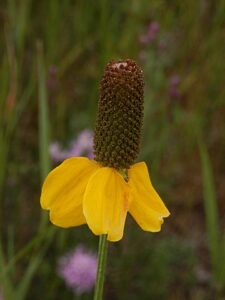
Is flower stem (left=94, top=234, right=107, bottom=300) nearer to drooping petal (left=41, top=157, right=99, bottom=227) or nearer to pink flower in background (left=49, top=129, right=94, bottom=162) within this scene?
drooping petal (left=41, top=157, right=99, bottom=227)

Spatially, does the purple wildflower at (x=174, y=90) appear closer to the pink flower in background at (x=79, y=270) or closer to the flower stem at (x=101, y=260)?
the pink flower in background at (x=79, y=270)

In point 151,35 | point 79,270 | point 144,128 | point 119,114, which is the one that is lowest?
point 79,270

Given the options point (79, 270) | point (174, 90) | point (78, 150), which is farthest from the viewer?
Answer: point (174, 90)

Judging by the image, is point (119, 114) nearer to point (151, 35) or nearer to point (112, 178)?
point (112, 178)

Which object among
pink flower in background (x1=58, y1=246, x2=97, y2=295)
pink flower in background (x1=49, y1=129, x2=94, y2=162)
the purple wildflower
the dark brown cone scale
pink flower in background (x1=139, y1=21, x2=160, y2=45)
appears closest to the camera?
the dark brown cone scale

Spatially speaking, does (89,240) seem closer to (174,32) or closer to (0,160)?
(0,160)

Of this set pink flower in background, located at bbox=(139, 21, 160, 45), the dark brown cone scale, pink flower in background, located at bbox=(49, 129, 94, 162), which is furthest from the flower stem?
pink flower in background, located at bbox=(139, 21, 160, 45)

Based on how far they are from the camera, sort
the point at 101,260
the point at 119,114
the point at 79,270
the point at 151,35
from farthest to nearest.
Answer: the point at 151,35 → the point at 79,270 → the point at 119,114 → the point at 101,260

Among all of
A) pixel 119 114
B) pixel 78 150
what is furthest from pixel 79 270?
pixel 119 114
